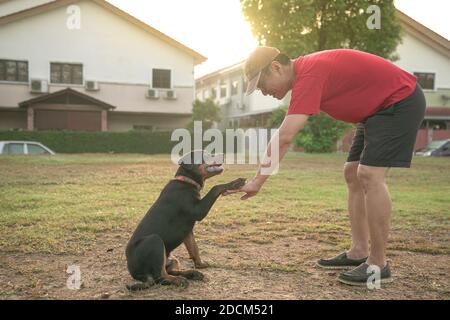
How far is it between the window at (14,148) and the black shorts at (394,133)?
52.5ft

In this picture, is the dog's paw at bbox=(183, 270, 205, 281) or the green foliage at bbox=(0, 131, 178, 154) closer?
the dog's paw at bbox=(183, 270, 205, 281)

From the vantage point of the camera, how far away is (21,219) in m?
5.44

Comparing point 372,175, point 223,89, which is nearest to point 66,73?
point 223,89

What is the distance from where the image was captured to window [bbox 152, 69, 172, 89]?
27422 millimetres

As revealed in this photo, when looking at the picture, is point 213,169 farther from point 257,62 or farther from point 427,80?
point 427,80

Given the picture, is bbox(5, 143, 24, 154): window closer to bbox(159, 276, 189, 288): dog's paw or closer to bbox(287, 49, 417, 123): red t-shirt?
bbox(159, 276, 189, 288): dog's paw

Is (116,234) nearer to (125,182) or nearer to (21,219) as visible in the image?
(21,219)

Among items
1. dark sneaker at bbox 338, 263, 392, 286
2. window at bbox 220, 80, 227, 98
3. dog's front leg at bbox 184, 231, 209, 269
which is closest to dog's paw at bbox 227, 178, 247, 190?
dog's front leg at bbox 184, 231, 209, 269

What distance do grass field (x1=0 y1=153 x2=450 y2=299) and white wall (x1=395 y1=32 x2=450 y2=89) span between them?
23510 millimetres

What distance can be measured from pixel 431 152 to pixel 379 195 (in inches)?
877

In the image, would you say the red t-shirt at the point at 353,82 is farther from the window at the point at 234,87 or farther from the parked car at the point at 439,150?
the window at the point at 234,87

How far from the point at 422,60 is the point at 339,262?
99.4ft

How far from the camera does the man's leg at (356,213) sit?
385 cm

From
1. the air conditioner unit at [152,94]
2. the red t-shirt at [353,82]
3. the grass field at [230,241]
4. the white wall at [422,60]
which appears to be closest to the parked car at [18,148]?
the grass field at [230,241]
